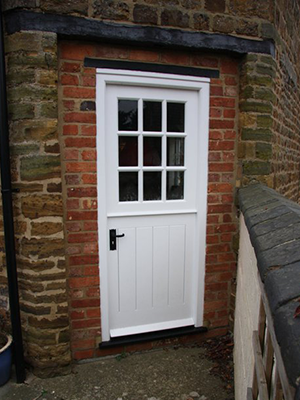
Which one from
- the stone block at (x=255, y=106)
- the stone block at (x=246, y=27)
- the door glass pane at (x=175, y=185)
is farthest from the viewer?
the door glass pane at (x=175, y=185)

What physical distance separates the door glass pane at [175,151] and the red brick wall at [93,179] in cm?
29

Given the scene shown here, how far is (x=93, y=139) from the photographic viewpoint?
2576mm

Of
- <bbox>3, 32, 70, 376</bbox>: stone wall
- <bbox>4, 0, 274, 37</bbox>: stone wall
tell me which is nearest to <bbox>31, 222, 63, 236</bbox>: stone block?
<bbox>3, 32, 70, 376</bbox>: stone wall

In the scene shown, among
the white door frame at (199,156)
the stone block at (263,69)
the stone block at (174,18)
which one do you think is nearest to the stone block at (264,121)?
the stone block at (263,69)

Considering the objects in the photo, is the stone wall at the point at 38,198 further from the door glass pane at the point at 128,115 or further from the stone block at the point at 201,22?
the stone block at the point at 201,22

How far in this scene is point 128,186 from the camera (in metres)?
2.79

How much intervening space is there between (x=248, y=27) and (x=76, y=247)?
2571 mm

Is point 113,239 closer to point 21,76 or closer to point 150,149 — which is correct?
point 150,149

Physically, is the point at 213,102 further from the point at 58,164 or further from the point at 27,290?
the point at 27,290

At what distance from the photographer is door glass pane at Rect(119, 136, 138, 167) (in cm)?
274

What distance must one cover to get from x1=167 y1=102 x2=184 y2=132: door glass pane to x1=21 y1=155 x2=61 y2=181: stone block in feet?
3.70

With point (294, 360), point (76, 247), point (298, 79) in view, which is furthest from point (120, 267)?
point (298, 79)

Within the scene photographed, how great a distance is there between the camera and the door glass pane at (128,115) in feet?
8.84

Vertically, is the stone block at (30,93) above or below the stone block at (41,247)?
above
